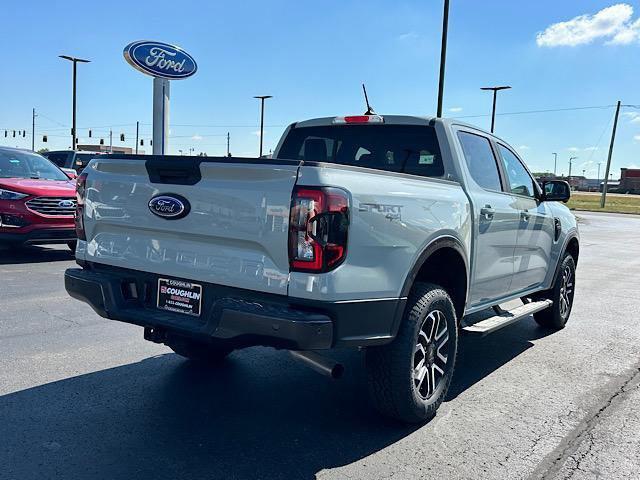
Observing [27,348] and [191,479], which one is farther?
[27,348]

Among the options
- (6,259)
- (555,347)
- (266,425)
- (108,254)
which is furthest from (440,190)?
(6,259)

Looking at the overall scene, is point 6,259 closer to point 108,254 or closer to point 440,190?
point 108,254

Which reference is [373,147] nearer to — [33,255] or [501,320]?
[501,320]

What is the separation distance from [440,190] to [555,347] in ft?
9.08

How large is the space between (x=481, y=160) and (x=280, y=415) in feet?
8.51

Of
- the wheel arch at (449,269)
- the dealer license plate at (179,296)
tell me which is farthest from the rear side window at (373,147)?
the dealer license plate at (179,296)

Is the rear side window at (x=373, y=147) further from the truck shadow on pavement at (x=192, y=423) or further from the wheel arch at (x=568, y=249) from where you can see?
the wheel arch at (x=568, y=249)

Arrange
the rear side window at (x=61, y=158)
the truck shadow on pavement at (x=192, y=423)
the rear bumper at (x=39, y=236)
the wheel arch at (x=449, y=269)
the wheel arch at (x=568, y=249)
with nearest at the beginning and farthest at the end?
the truck shadow on pavement at (x=192, y=423), the wheel arch at (x=449, y=269), the wheel arch at (x=568, y=249), the rear bumper at (x=39, y=236), the rear side window at (x=61, y=158)

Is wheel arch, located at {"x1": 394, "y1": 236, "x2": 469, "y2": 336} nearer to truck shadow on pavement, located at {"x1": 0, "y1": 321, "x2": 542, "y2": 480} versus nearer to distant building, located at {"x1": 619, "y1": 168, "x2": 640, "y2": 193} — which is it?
truck shadow on pavement, located at {"x1": 0, "y1": 321, "x2": 542, "y2": 480}

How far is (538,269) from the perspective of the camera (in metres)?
5.66

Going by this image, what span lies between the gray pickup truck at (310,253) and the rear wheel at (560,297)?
1834 mm

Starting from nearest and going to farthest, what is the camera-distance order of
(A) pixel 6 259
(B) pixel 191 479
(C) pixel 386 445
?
(B) pixel 191 479 → (C) pixel 386 445 → (A) pixel 6 259

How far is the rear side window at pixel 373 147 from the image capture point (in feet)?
14.8

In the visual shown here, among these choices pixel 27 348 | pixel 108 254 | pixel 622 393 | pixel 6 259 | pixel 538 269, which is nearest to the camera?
pixel 108 254
